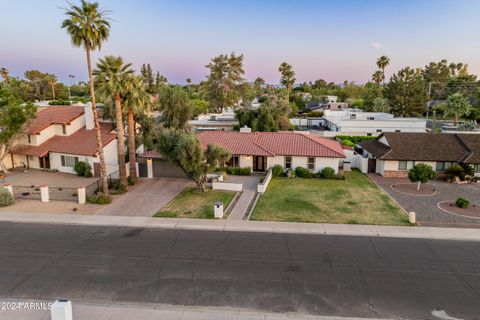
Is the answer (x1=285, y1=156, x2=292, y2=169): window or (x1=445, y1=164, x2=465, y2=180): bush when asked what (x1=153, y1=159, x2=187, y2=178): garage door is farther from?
(x1=445, y1=164, x2=465, y2=180): bush

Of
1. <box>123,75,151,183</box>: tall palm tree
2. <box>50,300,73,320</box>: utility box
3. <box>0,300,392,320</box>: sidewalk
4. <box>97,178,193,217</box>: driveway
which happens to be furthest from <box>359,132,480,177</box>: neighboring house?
<box>50,300,73,320</box>: utility box

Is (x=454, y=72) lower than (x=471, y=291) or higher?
higher

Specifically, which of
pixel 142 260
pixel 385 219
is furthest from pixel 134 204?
pixel 385 219

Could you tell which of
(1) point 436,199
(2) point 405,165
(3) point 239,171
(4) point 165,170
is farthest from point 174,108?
(1) point 436,199

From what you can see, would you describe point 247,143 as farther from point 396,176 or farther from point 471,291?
point 471,291

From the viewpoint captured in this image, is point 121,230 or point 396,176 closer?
point 121,230

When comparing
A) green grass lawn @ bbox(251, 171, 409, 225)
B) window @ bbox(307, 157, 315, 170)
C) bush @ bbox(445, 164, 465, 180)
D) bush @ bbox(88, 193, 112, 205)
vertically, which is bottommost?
green grass lawn @ bbox(251, 171, 409, 225)

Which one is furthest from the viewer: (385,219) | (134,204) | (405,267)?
(134,204)

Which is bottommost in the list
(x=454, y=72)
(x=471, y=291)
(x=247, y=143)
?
(x=471, y=291)
